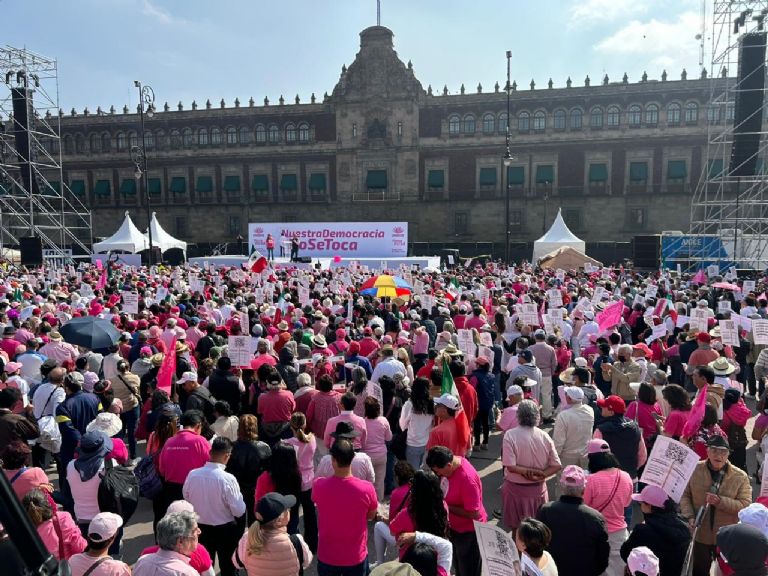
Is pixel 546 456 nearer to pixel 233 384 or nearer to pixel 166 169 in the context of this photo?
pixel 233 384

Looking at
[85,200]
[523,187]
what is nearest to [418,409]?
[523,187]

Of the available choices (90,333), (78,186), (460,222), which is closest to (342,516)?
(90,333)

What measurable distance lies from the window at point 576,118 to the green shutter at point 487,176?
699 cm

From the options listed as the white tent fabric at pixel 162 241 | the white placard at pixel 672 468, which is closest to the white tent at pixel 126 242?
the white tent fabric at pixel 162 241

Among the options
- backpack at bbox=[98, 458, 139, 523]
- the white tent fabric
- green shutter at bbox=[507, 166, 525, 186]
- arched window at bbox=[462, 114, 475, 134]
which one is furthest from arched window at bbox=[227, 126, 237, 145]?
backpack at bbox=[98, 458, 139, 523]

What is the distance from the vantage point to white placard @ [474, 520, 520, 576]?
2.94 meters

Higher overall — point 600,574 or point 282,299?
point 282,299

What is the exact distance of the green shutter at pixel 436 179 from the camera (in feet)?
158

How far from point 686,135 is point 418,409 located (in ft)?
150

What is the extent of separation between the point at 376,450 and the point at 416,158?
4373 cm

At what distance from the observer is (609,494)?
4.44 m

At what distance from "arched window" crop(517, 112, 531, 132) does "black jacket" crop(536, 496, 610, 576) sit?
46040 mm

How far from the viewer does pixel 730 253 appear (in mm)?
25297

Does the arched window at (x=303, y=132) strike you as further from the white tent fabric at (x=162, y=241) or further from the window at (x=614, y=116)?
the window at (x=614, y=116)
